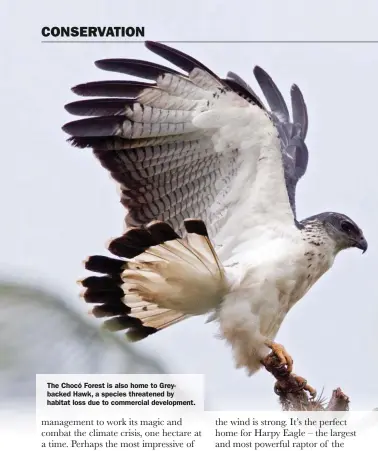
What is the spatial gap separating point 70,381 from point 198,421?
49 cm

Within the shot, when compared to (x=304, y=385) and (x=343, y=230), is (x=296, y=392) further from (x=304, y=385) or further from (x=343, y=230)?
(x=343, y=230)

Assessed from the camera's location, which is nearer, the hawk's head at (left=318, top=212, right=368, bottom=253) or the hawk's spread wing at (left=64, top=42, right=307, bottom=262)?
the hawk's spread wing at (left=64, top=42, right=307, bottom=262)

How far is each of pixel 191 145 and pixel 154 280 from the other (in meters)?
0.51

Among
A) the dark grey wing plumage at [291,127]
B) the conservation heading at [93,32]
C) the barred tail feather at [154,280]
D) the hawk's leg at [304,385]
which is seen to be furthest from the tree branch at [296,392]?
the conservation heading at [93,32]

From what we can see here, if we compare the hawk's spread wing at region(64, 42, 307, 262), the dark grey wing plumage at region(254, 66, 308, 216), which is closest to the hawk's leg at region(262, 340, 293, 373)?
the hawk's spread wing at region(64, 42, 307, 262)

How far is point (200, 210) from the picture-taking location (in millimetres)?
4293

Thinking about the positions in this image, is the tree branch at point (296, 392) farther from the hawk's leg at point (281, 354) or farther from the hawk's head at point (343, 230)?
the hawk's head at point (343, 230)

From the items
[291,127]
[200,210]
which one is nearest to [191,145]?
[200,210]

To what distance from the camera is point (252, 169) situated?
4199 mm

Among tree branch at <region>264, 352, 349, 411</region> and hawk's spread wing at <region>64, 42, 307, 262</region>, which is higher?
hawk's spread wing at <region>64, 42, 307, 262</region>

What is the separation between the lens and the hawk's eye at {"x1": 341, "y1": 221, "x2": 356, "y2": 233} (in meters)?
4.25

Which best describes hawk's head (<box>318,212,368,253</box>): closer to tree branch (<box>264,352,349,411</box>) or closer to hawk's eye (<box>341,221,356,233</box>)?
hawk's eye (<box>341,221,356,233</box>)

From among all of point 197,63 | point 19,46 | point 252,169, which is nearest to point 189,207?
point 252,169

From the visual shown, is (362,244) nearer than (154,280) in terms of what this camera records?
No
